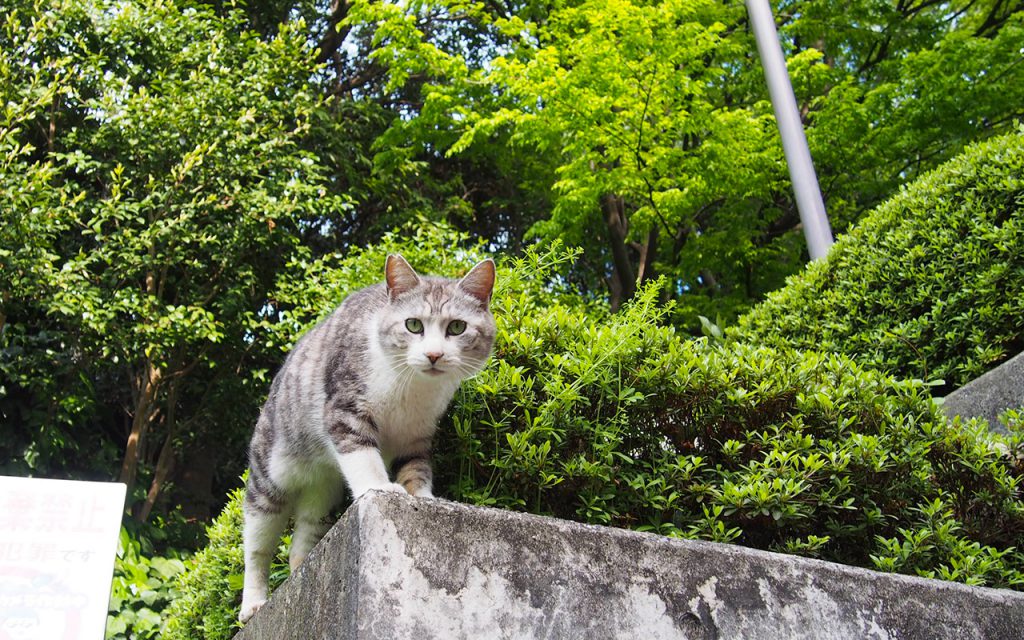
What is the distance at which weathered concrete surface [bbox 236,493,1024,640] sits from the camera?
2018mm

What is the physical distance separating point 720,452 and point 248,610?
5.76 ft

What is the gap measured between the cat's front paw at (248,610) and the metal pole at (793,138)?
14.2ft

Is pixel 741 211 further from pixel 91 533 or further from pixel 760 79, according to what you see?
pixel 91 533

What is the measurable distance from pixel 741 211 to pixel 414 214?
13.5 ft

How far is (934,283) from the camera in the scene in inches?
189

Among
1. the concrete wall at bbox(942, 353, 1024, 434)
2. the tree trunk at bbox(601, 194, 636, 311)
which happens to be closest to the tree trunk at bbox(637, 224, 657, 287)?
the tree trunk at bbox(601, 194, 636, 311)

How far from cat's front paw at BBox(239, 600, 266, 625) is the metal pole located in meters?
4.33

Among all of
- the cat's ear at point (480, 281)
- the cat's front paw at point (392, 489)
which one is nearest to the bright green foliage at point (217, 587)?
the cat's front paw at point (392, 489)

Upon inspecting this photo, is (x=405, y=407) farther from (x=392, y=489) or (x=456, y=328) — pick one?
(x=392, y=489)

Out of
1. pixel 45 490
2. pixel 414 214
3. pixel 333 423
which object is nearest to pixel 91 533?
pixel 45 490

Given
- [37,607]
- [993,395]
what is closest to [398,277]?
→ [37,607]

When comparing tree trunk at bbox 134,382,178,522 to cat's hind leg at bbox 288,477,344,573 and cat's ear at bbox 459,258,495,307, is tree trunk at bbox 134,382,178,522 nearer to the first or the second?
cat's hind leg at bbox 288,477,344,573

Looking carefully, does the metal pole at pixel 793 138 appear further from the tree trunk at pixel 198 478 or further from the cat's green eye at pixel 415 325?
the tree trunk at pixel 198 478

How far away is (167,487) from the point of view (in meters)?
9.41
